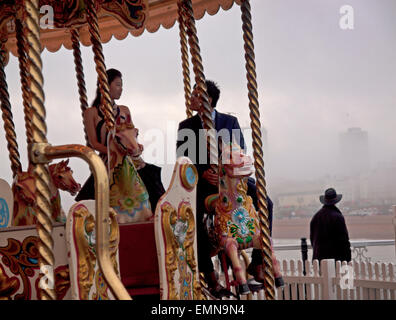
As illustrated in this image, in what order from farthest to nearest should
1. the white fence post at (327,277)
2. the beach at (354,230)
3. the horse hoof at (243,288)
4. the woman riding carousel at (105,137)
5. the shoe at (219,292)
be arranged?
the beach at (354,230) < the white fence post at (327,277) < the shoe at (219,292) < the horse hoof at (243,288) < the woman riding carousel at (105,137)

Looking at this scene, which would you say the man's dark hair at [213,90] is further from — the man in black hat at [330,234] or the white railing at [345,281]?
the man in black hat at [330,234]

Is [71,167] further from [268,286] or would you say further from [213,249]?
[268,286]

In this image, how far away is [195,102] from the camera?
531cm

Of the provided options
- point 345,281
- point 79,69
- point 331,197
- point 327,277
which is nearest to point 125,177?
point 79,69

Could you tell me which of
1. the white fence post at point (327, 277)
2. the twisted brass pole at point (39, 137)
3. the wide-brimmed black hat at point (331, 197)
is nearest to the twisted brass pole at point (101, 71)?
the twisted brass pole at point (39, 137)

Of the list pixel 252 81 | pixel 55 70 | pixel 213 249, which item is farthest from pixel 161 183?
pixel 55 70

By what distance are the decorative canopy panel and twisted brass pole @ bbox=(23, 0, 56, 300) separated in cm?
101

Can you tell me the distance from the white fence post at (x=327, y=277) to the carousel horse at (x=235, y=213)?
306 cm

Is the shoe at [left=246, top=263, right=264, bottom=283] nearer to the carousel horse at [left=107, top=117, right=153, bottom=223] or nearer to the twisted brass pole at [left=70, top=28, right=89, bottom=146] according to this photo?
the carousel horse at [left=107, top=117, right=153, bottom=223]

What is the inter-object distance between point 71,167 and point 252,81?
157 centimetres

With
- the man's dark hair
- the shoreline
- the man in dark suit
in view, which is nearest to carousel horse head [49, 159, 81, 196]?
the man in dark suit

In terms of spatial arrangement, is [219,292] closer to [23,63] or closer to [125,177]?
[125,177]

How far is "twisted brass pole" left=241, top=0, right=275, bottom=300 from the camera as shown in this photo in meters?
4.77

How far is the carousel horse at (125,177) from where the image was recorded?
4219 millimetres
